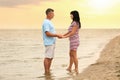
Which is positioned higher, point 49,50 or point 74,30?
point 74,30

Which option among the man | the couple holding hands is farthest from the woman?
the man

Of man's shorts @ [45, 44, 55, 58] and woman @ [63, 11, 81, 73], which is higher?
woman @ [63, 11, 81, 73]

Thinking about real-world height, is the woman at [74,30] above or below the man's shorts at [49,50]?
above

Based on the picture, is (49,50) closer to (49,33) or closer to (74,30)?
(49,33)

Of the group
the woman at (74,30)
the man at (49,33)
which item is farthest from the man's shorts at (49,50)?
the woman at (74,30)

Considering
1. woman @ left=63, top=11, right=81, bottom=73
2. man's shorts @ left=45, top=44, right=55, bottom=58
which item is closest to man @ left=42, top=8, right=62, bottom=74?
man's shorts @ left=45, top=44, right=55, bottom=58

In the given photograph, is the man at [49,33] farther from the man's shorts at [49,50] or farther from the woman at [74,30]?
the woman at [74,30]

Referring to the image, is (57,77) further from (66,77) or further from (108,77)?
(108,77)

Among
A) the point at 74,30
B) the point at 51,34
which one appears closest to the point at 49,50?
the point at 51,34

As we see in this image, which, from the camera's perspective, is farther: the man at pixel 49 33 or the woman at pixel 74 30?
the woman at pixel 74 30

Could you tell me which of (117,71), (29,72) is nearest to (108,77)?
(117,71)

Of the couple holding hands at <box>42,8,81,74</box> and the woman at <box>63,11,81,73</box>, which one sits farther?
the woman at <box>63,11,81,73</box>

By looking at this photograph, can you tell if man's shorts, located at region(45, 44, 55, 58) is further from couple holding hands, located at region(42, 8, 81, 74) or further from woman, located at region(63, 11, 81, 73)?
woman, located at region(63, 11, 81, 73)

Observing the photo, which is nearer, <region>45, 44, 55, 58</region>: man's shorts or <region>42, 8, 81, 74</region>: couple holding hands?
<region>42, 8, 81, 74</region>: couple holding hands
